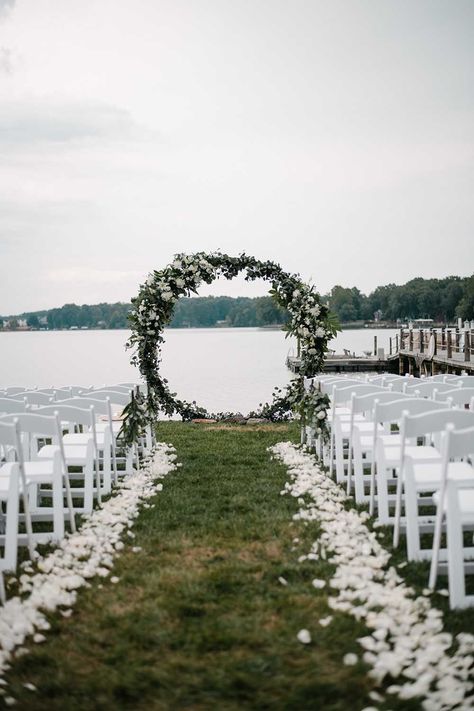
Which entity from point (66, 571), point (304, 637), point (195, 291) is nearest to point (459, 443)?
point (304, 637)

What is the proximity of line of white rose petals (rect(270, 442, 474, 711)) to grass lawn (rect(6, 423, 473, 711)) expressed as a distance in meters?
0.10

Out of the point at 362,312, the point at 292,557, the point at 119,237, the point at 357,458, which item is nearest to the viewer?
the point at 292,557

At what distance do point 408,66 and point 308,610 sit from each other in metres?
21.1

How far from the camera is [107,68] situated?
82.6 feet

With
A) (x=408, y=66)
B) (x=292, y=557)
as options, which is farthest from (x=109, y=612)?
(x=408, y=66)

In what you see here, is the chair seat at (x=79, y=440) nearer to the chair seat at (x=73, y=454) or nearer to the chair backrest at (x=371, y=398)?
the chair seat at (x=73, y=454)

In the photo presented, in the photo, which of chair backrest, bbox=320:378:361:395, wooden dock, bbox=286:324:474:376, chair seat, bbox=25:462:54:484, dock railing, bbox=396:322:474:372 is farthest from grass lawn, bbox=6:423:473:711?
dock railing, bbox=396:322:474:372

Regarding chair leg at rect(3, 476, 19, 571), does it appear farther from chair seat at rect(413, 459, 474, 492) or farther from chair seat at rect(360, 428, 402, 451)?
chair seat at rect(360, 428, 402, 451)

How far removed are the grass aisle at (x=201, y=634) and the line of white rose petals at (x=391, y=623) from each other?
132 millimetres

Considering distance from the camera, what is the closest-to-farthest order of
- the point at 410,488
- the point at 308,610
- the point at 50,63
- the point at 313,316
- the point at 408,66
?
the point at 308,610 → the point at 410,488 → the point at 313,316 → the point at 408,66 → the point at 50,63

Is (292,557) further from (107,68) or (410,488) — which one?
(107,68)

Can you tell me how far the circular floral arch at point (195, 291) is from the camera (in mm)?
11945

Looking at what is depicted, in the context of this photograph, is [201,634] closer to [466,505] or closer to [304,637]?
[304,637]

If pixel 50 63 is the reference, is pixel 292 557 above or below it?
below
